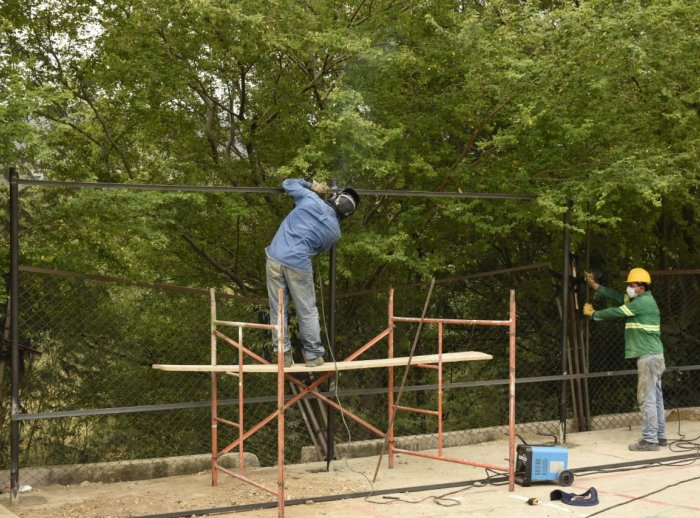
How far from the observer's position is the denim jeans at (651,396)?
10.1 m

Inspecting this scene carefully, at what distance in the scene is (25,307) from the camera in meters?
9.16

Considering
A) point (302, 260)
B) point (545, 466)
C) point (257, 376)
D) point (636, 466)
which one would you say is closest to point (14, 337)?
point (302, 260)

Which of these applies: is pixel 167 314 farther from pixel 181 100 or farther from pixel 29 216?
pixel 181 100

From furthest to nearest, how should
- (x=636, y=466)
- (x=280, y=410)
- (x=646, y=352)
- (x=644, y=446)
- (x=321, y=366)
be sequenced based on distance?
1. (x=646, y=352)
2. (x=644, y=446)
3. (x=636, y=466)
4. (x=321, y=366)
5. (x=280, y=410)

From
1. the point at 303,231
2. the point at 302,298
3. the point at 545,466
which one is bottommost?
the point at 545,466

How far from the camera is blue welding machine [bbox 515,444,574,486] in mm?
8234

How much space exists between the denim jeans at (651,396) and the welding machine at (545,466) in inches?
84.9

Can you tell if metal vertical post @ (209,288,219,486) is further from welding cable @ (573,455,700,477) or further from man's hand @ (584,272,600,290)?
man's hand @ (584,272,600,290)

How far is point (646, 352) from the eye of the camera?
33.5ft

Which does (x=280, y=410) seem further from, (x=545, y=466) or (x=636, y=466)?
(x=636, y=466)

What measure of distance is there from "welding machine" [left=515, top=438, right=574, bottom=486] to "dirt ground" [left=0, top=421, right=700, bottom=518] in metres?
0.09

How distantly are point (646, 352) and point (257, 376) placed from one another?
454 centimetres

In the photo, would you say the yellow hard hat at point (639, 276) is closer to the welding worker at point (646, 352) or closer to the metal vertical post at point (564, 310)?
the welding worker at point (646, 352)

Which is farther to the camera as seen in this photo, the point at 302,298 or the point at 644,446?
the point at 644,446
